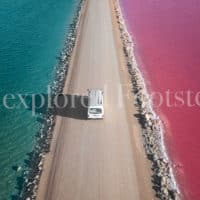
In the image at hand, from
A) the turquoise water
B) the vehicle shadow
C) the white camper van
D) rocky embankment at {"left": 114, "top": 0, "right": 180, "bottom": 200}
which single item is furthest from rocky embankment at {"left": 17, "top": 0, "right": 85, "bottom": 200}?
rocky embankment at {"left": 114, "top": 0, "right": 180, "bottom": 200}

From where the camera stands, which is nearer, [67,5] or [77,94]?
[77,94]

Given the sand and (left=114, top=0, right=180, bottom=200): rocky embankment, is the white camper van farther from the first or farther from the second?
(left=114, top=0, right=180, bottom=200): rocky embankment

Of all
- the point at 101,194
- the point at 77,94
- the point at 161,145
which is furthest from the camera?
the point at 77,94

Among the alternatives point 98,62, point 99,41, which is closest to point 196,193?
point 98,62

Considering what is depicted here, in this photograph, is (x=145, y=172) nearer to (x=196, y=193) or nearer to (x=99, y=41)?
(x=196, y=193)

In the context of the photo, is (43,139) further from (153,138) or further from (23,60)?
(23,60)

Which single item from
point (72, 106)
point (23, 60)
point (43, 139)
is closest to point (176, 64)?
point (72, 106)

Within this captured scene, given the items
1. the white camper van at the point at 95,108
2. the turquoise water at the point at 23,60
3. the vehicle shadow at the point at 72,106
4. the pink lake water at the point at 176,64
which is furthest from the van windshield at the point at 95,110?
the pink lake water at the point at 176,64
